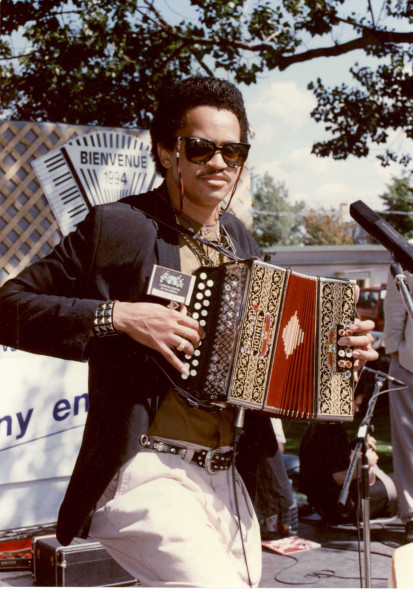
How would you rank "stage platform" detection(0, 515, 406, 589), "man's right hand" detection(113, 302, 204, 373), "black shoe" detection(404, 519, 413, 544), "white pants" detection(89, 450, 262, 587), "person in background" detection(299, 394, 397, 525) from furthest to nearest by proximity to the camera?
"person in background" detection(299, 394, 397, 525) < "black shoe" detection(404, 519, 413, 544) < "stage platform" detection(0, 515, 406, 589) < "man's right hand" detection(113, 302, 204, 373) < "white pants" detection(89, 450, 262, 587)

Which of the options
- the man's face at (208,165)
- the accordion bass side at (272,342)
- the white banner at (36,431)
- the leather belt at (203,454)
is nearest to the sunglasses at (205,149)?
the man's face at (208,165)

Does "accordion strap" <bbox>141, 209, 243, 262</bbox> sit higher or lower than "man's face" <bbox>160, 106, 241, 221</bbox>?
lower

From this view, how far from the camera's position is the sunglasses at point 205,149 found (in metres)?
1.99

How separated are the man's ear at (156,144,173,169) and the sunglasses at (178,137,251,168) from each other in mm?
125

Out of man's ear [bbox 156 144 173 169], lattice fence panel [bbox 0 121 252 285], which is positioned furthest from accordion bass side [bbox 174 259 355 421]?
lattice fence panel [bbox 0 121 252 285]

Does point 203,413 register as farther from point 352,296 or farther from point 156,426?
point 352,296

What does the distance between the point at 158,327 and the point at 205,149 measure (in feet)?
1.76

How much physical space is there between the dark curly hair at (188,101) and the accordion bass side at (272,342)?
461mm

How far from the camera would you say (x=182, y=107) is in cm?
207

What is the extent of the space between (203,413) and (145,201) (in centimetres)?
62

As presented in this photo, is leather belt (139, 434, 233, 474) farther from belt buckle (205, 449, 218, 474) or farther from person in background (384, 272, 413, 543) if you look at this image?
person in background (384, 272, 413, 543)

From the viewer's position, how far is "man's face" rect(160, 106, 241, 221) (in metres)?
2.00

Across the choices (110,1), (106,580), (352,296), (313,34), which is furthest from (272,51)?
(352,296)

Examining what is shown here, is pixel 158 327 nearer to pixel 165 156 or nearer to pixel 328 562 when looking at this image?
pixel 165 156
